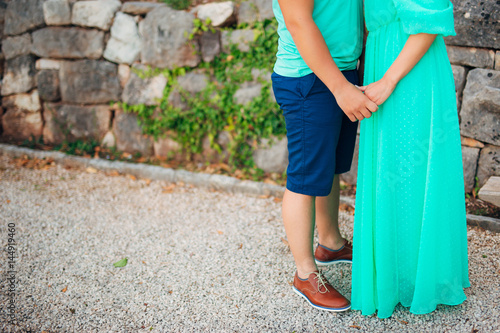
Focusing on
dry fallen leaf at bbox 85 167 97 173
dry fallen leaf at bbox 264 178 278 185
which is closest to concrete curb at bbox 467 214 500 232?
dry fallen leaf at bbox 264 178 278 185

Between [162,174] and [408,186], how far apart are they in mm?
2496

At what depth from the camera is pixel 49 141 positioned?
4.53 m

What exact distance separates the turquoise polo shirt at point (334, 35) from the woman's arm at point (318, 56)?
4.8 inches

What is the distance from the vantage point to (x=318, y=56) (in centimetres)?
163

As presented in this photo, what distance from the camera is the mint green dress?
1.68 meters

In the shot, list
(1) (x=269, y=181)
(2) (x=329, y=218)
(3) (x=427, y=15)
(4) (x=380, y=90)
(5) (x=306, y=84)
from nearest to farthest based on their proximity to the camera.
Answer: (3) (x=427, y=15) < (4) (x=380, y=90) < (5) (x=306, y=84) < (2) (x=329, y=218) < (1) (x=269, y=181)

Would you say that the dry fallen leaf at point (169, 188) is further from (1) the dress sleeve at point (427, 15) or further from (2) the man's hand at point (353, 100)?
(1) the dress sleeve at point (427, 15)

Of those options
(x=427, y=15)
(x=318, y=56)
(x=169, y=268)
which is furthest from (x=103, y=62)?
(x=427, y=15)

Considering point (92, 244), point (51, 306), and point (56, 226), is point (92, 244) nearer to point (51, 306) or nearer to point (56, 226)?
point (56, 226)

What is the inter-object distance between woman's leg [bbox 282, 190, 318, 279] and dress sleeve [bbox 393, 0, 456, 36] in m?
0.84

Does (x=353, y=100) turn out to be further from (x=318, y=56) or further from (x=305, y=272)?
(x=305, y=272)

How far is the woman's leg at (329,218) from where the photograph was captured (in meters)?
2.22

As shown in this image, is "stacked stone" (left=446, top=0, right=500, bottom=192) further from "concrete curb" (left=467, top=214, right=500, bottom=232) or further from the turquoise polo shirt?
the turquoise polo shirt

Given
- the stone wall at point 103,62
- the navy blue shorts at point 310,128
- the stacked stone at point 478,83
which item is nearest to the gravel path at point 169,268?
the stacked stone at point 478,83
